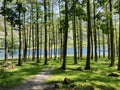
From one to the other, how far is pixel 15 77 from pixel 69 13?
421 inches

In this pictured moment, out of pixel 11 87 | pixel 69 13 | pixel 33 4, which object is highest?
pixel 33 4

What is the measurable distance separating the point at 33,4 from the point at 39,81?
97.3 ft

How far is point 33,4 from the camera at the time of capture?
159 feet

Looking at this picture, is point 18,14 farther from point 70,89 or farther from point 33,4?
point 70,89

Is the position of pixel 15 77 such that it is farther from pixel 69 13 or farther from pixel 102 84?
pixel 69 13

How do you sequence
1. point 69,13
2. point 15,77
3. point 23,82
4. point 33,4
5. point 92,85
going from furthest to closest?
point 33,4 < point 69,13 < point 15,77 < point 23,82 < point 92,85

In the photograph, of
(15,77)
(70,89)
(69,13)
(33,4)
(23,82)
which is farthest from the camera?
(33,4)

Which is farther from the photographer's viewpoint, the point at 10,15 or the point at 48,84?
the point at 10,15

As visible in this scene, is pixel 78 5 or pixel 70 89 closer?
pixel 70 89

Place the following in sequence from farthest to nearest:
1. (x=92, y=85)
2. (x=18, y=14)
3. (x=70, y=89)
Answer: (x=18, y=14), (x=92, y=85), (x=70, y=89)

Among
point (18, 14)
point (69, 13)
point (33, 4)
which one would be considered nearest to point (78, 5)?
point (69, 13)

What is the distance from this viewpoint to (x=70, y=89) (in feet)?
58.4

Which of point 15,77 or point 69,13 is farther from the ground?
point 69,13

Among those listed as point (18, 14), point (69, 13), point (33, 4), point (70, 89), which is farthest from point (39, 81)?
point (33, 4)
